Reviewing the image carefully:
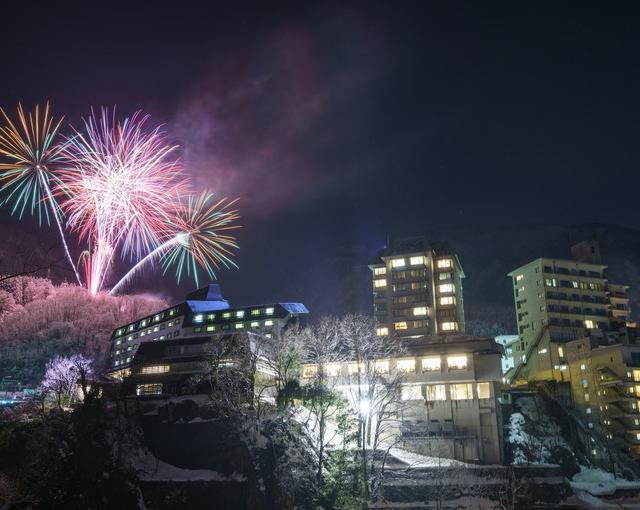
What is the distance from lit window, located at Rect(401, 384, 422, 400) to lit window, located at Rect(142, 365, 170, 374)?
30569mm

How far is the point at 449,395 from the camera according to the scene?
56438 mm

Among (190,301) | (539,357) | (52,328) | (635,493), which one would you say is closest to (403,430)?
(635,493)

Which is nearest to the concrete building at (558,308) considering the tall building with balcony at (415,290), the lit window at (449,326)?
the lit window at (449,326)

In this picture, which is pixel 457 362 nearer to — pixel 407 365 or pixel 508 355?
pixel 407 365

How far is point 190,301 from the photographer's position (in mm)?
102562

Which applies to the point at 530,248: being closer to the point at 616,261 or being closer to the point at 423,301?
the point at 616,261

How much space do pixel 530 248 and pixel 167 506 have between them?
18037 cm

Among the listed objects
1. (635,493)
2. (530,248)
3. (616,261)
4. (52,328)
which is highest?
(530,248)

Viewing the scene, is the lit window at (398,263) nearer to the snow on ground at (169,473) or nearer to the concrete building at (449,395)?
the concrete building at (449,395)

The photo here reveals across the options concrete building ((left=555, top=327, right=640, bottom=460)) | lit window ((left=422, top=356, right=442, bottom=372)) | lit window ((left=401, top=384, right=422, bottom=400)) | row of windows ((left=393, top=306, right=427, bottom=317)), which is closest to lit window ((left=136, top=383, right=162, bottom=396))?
lit window ((left=401, top=384, right=422, bottom=400))

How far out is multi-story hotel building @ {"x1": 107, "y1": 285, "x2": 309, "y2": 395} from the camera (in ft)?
231

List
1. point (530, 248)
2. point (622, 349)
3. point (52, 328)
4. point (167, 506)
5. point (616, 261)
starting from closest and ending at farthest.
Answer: point (167, 506) < point (622, 349) < point (52, 328) < point (616, 261) < point (530, 248)

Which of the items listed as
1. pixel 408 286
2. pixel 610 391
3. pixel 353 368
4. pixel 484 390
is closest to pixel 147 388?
pixel 353 368

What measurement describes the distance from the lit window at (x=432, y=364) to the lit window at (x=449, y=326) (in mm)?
39706
